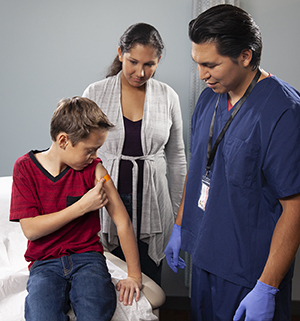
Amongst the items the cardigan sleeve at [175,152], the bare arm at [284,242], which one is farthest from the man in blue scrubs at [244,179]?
the cardigan sleeve at [175,152]

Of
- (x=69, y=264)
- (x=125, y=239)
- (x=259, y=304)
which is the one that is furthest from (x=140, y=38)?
(x=259, y=304)

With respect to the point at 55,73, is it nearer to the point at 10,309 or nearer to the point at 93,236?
the point at 93,236

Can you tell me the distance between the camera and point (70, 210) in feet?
3.95

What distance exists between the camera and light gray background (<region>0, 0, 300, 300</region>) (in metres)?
2.12

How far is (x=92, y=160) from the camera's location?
1.30 metres

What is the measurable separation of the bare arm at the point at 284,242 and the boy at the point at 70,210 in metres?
0.49

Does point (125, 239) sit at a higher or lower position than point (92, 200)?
lower

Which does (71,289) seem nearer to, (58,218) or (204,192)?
(58,218)

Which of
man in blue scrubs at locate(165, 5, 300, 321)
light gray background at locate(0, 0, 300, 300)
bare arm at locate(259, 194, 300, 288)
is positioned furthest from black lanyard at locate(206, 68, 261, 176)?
light gray background at locate(0, 0, 300, 300)

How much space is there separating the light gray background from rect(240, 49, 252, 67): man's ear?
46.4 inches

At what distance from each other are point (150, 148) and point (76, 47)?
97 centimetres

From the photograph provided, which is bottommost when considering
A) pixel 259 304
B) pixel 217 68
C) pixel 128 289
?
pixel 128 289

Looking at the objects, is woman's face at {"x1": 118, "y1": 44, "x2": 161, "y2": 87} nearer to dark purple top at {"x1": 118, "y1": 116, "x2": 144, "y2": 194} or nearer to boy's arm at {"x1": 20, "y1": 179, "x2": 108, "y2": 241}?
dark purple top at {"x1": 118, "y1": 116, "x2": 144, "y2": 194}

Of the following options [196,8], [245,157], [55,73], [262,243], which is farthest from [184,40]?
[262,243]
